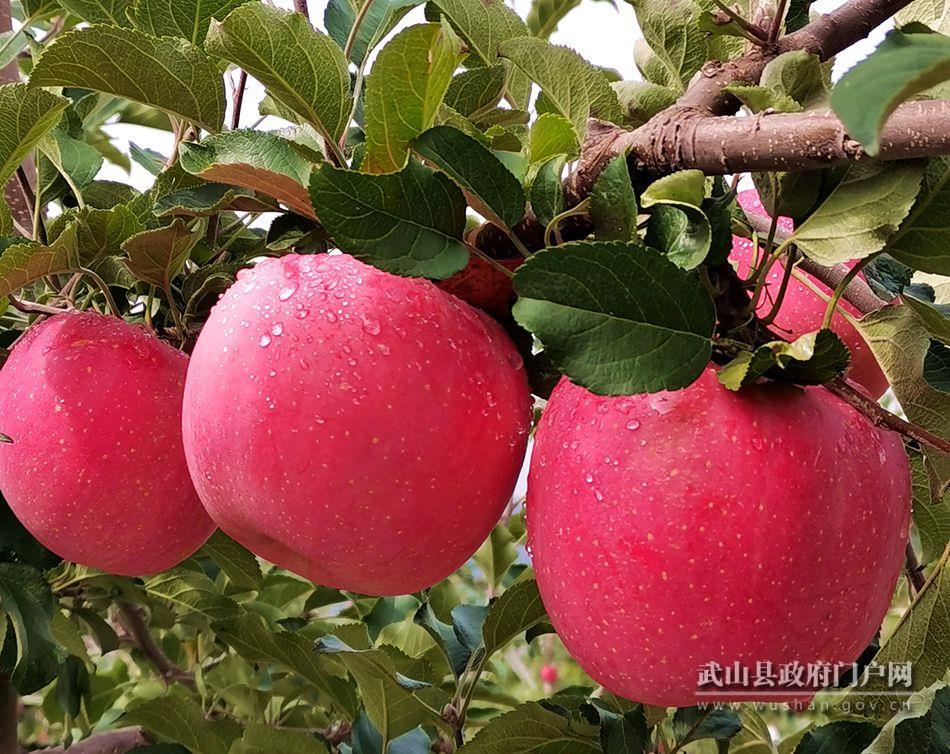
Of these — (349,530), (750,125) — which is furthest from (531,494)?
(750,125)

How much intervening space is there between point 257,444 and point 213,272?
0.22 m

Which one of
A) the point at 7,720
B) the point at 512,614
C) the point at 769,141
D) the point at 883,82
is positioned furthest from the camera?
the point at 7,720

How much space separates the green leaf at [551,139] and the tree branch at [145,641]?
88 cm

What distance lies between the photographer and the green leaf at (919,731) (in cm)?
55

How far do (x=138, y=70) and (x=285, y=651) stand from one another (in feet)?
1.88

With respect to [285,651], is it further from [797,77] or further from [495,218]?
[797,77]

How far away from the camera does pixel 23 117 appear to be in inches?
24.2

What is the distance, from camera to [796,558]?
46cm

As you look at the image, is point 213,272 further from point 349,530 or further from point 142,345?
point 349,530

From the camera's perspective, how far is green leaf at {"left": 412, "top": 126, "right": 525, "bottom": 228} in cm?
47

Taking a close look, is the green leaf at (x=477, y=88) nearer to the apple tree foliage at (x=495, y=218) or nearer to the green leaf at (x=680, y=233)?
the apple tree foliage at (x=495, y=218)

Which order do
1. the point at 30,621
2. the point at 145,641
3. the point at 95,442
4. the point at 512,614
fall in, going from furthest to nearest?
the point at 145,641 < the point at 30,621 < the point at 512,614 < the point at 95,442

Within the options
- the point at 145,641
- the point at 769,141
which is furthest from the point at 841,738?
the point at 145,641

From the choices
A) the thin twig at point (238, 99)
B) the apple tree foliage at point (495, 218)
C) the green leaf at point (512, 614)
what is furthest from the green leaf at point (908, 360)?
the thin twig at point (238, 99)
